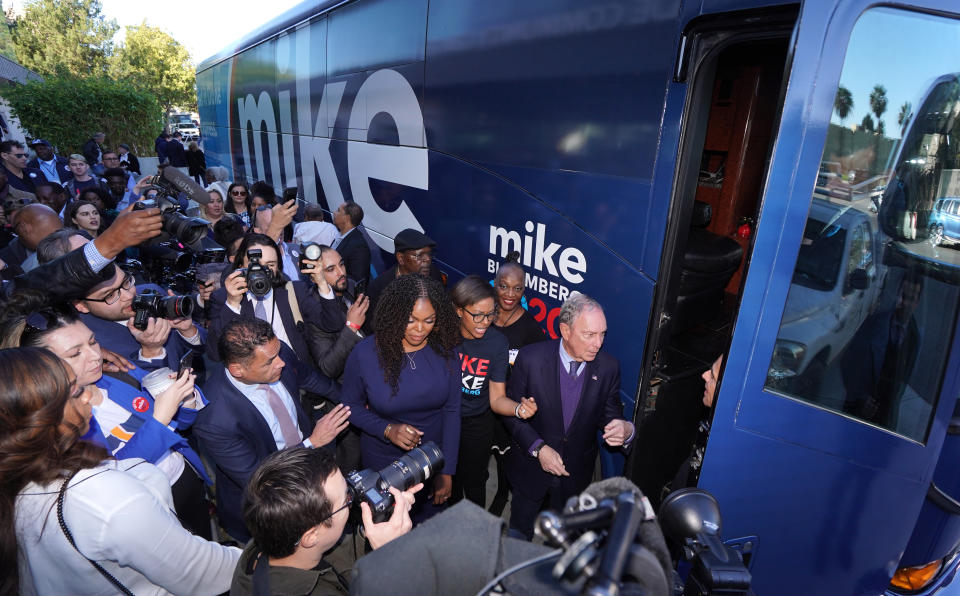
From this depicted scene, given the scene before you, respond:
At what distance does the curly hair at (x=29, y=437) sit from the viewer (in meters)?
1.38

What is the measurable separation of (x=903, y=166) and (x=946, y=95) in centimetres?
25

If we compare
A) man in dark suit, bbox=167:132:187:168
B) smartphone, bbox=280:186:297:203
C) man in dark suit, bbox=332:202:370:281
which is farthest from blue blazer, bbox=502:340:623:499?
man in dark suit, bbox=167:132:187:168

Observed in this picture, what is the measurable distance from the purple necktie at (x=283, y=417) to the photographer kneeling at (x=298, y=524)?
1006 mm

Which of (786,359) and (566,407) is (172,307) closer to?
(566,407)

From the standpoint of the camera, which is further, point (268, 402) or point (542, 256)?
point (542, 256)

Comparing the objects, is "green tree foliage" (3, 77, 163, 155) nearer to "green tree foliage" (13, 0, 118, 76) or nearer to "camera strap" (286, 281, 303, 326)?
"camera strap" (286, 281, 303, 326)

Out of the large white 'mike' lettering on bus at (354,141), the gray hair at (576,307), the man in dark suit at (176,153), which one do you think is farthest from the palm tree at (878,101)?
the man in dark suit at (176,153)

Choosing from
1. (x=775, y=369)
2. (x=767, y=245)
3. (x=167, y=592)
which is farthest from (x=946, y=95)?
(x=167, y=592)

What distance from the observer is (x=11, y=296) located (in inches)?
90.1

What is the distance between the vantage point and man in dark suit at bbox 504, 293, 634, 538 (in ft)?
8.18

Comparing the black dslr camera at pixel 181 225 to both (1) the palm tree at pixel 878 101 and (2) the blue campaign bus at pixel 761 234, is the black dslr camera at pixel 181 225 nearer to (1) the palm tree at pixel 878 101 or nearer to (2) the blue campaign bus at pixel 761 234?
(2) the blue campaign bus at pixel 761 234

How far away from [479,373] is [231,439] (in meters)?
1.37

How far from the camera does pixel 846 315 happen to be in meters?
1.88

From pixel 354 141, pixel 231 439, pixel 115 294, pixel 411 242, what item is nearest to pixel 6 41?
pixel 354 141
